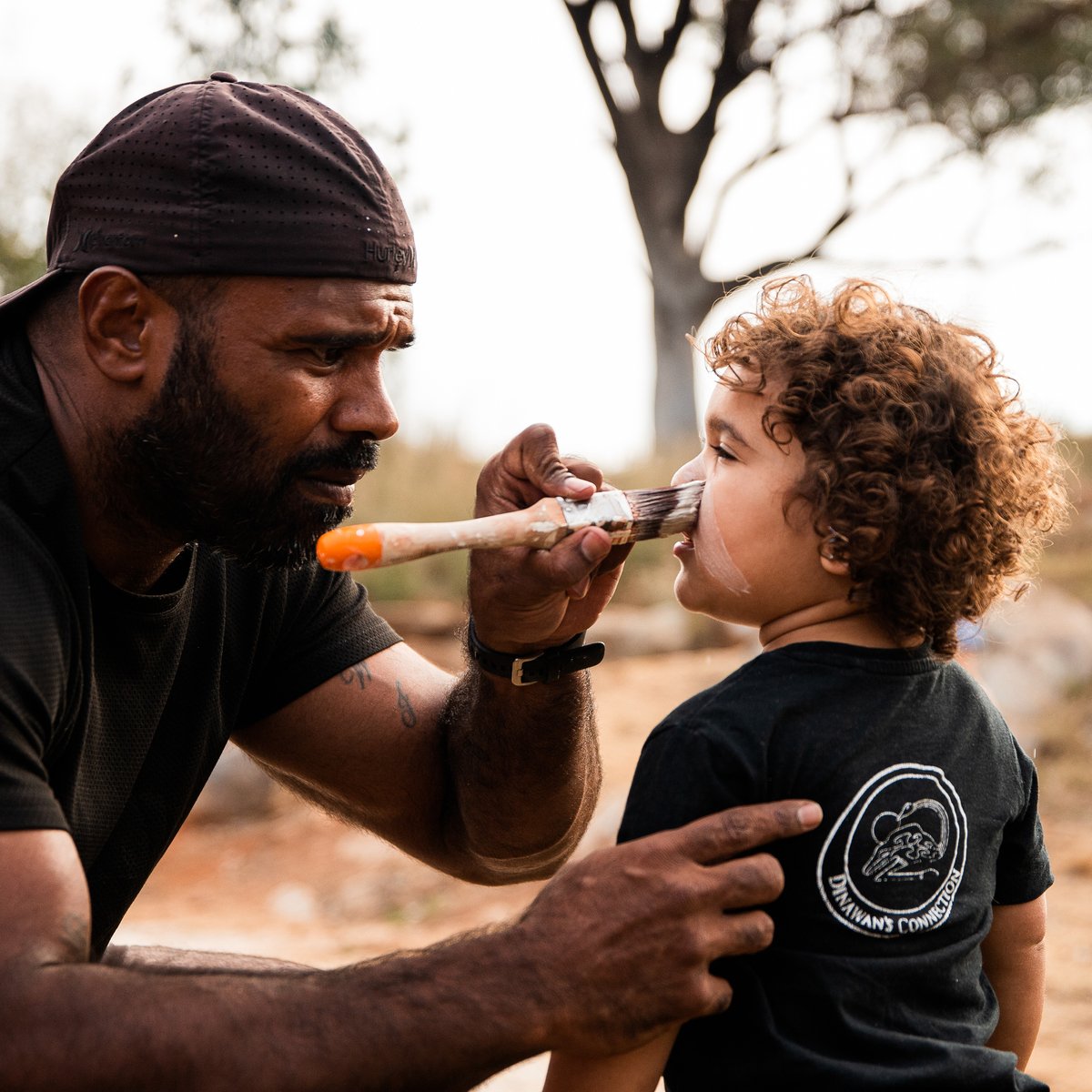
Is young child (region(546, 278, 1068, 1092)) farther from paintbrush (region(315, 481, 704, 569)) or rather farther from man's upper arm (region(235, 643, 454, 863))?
man's upper arm (region(235, 643, 454, 863))

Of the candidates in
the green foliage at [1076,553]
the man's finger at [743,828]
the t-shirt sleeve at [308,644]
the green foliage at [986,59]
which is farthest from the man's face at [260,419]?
the green foliage at [986,59]

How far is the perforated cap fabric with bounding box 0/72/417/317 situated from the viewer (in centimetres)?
255

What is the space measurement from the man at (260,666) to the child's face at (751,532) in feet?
0.67

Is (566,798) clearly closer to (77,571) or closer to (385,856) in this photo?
(77,571)

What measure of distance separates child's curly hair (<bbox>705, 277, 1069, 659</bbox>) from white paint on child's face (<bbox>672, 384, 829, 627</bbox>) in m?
0.03

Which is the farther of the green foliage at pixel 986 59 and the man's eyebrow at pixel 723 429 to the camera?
the green foliage at pixel 986 59

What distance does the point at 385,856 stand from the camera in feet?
21.1

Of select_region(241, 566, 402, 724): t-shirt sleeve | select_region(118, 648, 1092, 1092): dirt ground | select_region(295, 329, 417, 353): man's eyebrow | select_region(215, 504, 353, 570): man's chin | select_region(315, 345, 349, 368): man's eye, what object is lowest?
select_region(118, 648, 1092, 1092): dirt ground

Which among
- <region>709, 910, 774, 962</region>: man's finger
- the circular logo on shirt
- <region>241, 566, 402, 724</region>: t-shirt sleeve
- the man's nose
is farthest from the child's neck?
<region>241, 566, 402, 724</region>: t-shirt sleeve

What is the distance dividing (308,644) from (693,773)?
1241mm

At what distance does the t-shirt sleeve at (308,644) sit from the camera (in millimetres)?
3021

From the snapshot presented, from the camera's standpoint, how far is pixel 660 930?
2008 mm

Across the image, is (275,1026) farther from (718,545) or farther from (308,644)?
(308,644)

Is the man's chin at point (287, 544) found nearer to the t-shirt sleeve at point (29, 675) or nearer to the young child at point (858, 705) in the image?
the t-shirt sleeve at point (29, 675)
